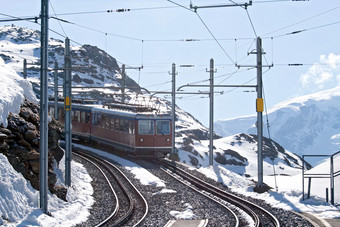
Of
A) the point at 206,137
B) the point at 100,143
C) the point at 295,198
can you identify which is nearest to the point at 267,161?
the point at 206,137

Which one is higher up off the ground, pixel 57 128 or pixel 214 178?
pixel 57 128

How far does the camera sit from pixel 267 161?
157m

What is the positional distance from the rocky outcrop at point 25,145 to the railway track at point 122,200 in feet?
7.59

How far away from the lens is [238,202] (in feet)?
59.8

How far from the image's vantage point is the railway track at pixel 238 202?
15.2 metres

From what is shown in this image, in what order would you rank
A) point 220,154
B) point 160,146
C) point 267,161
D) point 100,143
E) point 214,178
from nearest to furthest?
point 214,178, point 160,146, point 100,143, point 220,154, point 267,161

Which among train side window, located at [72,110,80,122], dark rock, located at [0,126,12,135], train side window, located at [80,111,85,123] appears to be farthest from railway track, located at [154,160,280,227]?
train side window, located at [72,110,80,122]

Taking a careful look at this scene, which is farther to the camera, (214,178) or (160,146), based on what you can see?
(160,146)

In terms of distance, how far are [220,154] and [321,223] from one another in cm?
11870

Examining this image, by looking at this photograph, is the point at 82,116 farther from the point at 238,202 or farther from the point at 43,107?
the point at 43,107

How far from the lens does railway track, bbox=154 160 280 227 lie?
15155 millimetres

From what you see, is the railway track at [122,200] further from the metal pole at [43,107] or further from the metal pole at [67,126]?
the metal pole at [67,126]

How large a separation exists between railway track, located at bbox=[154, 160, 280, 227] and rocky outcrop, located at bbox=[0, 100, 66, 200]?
6.30m

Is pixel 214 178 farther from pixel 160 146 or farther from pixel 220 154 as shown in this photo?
pixel 220 154
